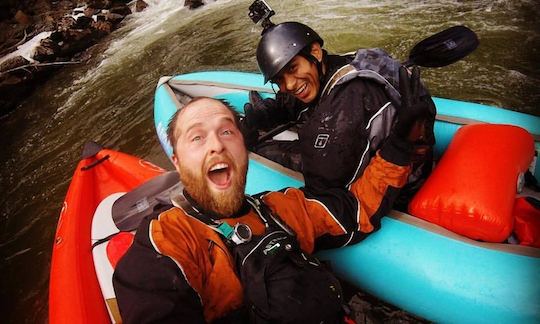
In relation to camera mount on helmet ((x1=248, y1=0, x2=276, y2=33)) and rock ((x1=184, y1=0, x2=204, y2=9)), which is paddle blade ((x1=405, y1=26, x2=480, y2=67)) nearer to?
camera mount on helmet ((x1=248, y1=0, x2=276, y2=33))

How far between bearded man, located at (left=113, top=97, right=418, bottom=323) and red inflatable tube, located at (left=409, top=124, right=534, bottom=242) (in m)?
0.25

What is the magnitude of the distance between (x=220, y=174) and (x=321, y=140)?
2.17ft

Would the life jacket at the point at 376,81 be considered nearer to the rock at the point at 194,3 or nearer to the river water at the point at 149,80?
the river water at the point at 149,80

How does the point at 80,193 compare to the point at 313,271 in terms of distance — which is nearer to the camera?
the point at 313,271

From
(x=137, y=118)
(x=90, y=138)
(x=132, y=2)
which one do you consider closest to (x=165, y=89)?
(x=137, y=118)

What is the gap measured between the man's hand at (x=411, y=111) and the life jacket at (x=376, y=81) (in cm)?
6

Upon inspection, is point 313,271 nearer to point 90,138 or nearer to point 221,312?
point 221,312

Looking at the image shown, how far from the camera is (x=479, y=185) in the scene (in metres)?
1.87

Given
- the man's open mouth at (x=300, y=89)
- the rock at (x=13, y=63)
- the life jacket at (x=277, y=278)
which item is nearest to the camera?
the life jacket at (x=277, y=278)

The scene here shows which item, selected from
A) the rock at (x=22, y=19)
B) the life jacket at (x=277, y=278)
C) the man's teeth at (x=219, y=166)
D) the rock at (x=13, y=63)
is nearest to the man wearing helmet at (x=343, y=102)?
the life jacket at (x=277, y=278)

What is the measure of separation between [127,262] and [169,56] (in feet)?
Result: 23.8

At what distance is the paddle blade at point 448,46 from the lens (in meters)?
2.30

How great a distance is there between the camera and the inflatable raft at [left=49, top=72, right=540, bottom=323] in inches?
72.1

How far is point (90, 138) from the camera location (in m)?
6.01
